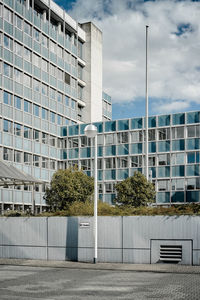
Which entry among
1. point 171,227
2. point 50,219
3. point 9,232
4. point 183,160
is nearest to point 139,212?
point 171,227

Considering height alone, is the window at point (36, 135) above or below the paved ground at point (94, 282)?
above

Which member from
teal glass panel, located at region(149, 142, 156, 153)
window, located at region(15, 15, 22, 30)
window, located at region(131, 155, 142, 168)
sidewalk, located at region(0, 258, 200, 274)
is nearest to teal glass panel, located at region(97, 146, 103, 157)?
window, located at region(131, 155, 142, 168)

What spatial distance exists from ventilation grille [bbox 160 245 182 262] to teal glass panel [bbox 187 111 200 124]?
35092mm

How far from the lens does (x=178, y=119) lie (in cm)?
5188

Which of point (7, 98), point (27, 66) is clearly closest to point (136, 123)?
point (27, 66)

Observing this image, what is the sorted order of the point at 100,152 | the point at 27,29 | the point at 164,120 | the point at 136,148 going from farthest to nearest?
the point at 100,152, the point at 136,148, the point at 164,120, the point at 27,29

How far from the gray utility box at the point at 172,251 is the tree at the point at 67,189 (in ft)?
82.3

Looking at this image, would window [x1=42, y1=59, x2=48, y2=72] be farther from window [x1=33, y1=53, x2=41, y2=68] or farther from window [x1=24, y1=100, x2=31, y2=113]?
window [x1=24, y1=100, x2=31, y2=113]

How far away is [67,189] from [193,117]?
17.1 m

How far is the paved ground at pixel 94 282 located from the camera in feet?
35.7

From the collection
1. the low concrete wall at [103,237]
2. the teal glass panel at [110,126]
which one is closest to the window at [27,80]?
the teal glass panel at [110,126]

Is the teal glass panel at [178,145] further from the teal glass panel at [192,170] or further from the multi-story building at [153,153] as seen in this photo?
the teal glass panel at [192,170]

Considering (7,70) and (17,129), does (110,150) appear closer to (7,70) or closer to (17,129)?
(17,129)

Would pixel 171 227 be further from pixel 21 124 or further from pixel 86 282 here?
pixel 21 124
